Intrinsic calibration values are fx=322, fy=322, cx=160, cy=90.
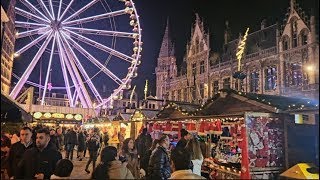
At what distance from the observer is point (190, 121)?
11.8 meters

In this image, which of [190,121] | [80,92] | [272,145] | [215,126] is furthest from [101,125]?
[272,145]

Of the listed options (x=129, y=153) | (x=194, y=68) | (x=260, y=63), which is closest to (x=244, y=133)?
(x=129, y=153)

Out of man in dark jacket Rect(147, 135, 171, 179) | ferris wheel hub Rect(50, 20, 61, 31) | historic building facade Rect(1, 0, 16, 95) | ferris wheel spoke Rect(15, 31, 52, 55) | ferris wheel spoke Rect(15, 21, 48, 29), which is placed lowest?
man in dark jacket Rect(147, 135, 171, 179)

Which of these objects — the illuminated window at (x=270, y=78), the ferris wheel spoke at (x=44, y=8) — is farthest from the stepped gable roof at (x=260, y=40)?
the ferris wheel spoke at (x=44, y=8)

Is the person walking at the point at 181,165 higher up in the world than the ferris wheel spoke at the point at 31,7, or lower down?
lower down

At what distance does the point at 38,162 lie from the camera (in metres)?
5.12

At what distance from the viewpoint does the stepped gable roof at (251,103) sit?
8.93 meters

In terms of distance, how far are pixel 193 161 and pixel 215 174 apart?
8.04ft

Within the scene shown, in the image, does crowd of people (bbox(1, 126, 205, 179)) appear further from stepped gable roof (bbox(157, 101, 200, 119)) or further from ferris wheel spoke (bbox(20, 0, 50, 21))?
ferris wheel spoke (bbox(20, 0, 50, 21))

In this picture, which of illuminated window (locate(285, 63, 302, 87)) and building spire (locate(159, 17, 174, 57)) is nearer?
illuminated window (locate(285, 63, 302, 87))

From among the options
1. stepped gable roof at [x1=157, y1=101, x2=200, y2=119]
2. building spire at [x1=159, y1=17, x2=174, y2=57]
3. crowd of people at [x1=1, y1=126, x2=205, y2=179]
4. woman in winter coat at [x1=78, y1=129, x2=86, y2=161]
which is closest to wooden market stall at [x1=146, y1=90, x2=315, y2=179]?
crowd of people at [x1=1, y1=126, x2=205, y2=179]

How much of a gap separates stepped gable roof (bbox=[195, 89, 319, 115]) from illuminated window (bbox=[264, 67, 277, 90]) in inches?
703

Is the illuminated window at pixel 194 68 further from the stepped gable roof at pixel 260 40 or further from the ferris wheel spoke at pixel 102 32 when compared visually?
the ferris wheel spoke at pixel 102 32

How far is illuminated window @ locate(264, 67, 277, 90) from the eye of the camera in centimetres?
2811
